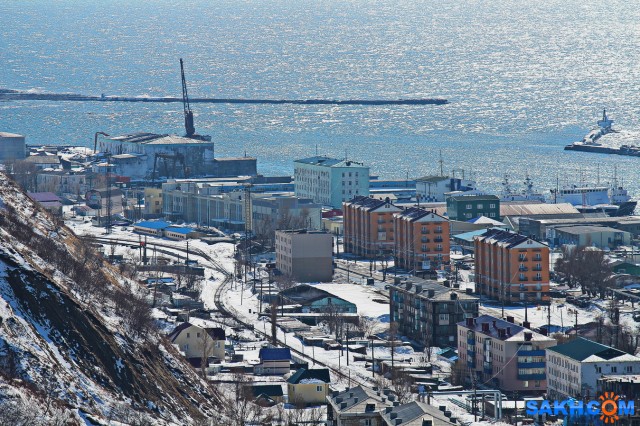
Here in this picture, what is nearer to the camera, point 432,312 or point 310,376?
point 310,376

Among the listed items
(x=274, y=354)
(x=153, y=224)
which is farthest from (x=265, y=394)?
(x=153, y=224)

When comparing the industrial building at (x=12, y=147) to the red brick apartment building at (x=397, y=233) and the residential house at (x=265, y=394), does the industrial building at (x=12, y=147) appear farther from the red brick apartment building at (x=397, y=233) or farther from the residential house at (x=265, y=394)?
the residential house at (x=265, y=394)

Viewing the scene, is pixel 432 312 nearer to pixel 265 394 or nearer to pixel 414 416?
pixel 265 394

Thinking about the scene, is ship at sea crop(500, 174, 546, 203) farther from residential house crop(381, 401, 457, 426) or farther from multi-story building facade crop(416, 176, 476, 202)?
residential house crop(381, 401, 457, 426)

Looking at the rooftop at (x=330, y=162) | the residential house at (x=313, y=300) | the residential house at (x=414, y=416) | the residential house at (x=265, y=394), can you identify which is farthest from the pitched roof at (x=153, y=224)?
the residential house at (x=414, y=416)

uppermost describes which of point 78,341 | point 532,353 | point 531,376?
point 78,341
